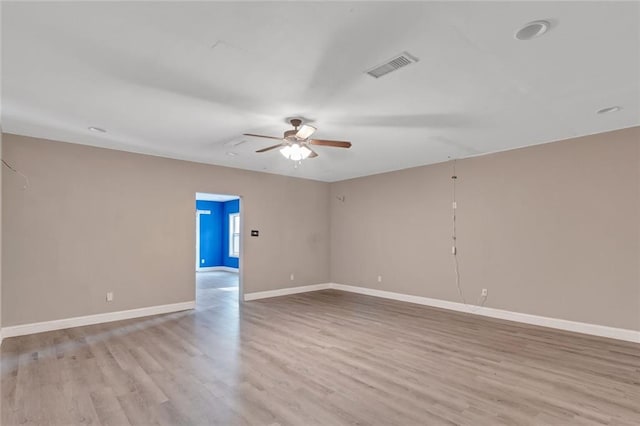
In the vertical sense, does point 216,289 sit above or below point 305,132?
below

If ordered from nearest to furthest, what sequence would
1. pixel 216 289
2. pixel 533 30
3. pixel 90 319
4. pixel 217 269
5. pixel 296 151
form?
pixel 533 30
pixel 296 151
pixel 90 319
pixel 216 289
pixel 217 269

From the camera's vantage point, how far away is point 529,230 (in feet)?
16.9

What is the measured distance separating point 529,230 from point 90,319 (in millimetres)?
6760

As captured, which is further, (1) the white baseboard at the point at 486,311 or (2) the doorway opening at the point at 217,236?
(2) the doorway opening at the point at 217,236

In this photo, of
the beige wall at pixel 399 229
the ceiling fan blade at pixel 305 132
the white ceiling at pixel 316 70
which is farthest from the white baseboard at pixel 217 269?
the ceiling fan blade at pixel 305 132

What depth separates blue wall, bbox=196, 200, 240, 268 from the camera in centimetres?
1177

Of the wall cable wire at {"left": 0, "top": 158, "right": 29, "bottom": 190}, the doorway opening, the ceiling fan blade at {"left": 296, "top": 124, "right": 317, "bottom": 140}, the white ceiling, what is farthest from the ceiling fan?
the doorway opening

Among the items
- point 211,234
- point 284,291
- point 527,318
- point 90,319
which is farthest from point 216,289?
point 527,318

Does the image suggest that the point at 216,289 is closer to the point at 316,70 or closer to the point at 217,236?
the point at 217,236

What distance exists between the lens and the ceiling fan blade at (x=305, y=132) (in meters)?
3.65

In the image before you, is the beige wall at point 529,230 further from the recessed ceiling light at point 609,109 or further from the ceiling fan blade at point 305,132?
the ceiling fan blade at point 305,132

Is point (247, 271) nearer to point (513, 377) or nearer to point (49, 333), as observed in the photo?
point (49, 333)

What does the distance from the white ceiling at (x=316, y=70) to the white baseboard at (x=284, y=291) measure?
3.50m

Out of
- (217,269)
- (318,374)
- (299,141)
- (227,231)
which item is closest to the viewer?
(318,374)
